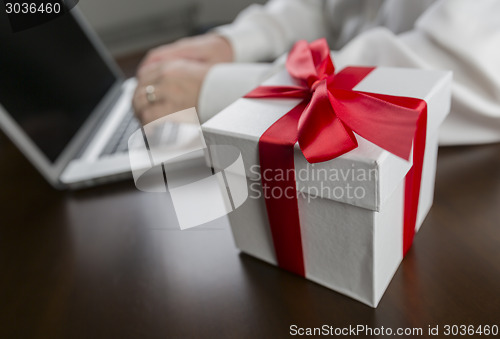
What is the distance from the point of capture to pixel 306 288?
0.33 metres

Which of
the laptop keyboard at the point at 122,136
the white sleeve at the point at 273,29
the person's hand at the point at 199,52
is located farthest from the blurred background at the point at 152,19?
the laptop keyboard at the point at 122,136

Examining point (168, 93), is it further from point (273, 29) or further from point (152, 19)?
point (152, 19)

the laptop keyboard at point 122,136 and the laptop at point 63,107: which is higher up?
the laptop at point 63,107

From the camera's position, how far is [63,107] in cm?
58

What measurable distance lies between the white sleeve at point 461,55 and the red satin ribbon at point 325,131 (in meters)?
0.10

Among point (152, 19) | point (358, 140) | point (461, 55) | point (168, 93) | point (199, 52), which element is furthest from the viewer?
point (152, 19)

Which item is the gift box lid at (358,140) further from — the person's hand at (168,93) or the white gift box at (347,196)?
the person's hand at (168,93)

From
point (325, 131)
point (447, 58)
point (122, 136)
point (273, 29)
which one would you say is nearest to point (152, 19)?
point (273, 29)

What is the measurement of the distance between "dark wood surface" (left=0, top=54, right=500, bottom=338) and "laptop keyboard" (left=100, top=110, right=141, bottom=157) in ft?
0.40

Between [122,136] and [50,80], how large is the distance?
136 millimetres

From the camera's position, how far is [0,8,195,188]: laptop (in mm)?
490

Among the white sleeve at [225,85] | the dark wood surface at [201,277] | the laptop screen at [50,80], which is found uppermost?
the laptop screen at [50,80]

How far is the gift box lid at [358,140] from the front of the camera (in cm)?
25

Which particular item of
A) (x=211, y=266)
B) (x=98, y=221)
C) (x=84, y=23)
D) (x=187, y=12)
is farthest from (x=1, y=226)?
(x=187, y=12)
